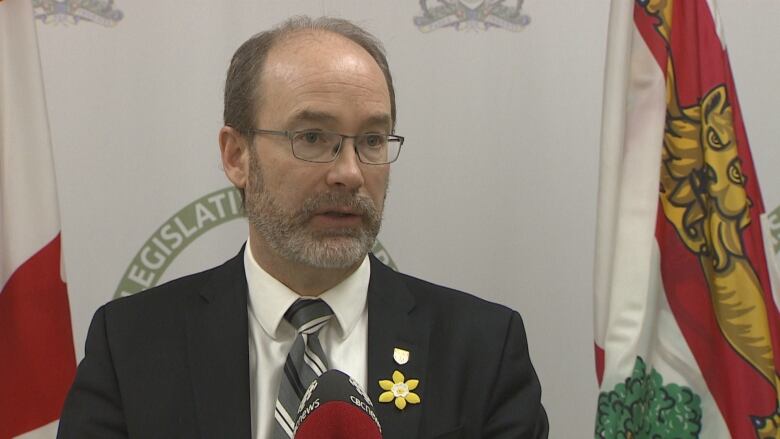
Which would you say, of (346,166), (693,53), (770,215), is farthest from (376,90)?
(770,215)

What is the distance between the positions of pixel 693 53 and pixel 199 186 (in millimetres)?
1638

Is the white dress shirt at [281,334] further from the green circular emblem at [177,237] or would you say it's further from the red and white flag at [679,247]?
the green circular emblem at [177,237]

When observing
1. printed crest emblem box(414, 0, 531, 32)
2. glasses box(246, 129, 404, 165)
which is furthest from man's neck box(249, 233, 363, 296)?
printed crest emblem box(414, 0, 531, 32)

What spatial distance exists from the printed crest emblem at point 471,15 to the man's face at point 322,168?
1.16 m

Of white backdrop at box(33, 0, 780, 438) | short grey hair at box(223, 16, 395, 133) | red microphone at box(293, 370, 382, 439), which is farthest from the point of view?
white backdrop at box(33, 0, 780, 438)

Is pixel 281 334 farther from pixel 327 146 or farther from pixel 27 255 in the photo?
pixel 27 255

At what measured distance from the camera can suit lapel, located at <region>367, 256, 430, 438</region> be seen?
197 centimetres

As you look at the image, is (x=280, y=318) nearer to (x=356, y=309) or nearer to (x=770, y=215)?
(x=356, y=309)

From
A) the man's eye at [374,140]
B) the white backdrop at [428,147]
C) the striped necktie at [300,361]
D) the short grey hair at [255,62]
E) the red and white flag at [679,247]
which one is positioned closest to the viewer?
the striped necktie at [300,361]

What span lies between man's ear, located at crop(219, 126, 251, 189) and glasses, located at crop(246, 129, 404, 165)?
18 centimetres

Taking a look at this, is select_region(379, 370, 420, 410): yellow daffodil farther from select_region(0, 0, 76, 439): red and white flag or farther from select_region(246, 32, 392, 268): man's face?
select_region(0, 0, 76, 439): red and white flag

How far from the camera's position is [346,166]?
1.98 meters

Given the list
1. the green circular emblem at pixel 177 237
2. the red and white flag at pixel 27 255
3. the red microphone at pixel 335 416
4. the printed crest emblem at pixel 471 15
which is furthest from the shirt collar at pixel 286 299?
the printed crest emblem at pixel 471 15

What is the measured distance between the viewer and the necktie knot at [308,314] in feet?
6.88
